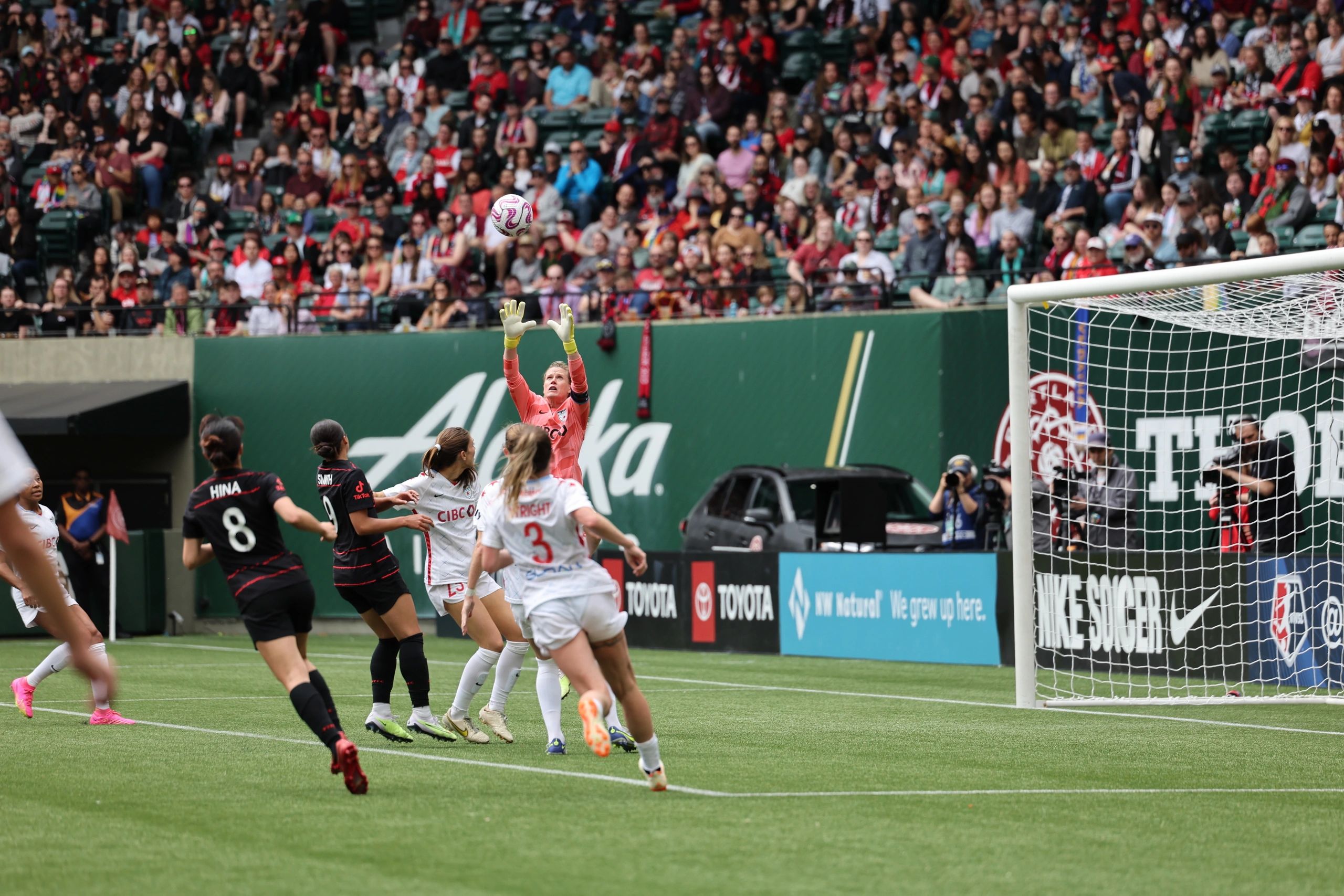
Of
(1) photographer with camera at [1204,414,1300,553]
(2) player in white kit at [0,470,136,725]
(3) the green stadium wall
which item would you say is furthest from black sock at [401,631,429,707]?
(3) the green stadium wall

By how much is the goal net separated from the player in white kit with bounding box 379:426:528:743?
423cm

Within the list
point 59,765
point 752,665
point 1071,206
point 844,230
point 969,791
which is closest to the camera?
point 969,791

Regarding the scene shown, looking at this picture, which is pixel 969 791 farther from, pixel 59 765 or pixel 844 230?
pixel 844 230

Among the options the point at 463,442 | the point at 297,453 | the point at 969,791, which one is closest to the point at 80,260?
the point at 297,453

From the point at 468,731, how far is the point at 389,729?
0.49 meters

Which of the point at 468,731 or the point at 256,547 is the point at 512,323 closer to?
the point at 468,731

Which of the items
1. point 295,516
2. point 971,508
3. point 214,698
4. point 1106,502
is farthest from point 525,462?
point 971,508

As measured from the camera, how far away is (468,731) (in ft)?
36.0

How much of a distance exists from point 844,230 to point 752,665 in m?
6.74

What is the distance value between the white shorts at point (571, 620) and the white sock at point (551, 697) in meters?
2.19

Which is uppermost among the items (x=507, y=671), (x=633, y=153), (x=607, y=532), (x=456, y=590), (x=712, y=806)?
(x=633, y=153)

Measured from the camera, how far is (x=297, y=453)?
81.2ft

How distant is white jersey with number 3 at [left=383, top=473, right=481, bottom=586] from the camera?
36.0 ft

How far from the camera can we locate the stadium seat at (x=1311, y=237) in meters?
18.0
